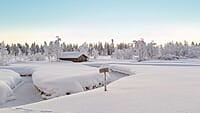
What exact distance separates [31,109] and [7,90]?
11.6 m

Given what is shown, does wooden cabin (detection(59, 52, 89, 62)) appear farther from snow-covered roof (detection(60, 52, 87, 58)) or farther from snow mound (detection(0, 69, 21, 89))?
snow mound (detection(0, 69, 21, 89))

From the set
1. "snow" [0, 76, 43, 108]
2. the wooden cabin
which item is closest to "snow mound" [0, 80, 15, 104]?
"snow" [0, 76, 43, 108]

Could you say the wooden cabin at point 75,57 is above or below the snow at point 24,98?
above

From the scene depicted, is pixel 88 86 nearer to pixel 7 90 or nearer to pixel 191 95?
pixel 7 90

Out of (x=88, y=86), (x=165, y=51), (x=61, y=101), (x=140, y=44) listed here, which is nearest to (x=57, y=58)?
(x=140, y=44)

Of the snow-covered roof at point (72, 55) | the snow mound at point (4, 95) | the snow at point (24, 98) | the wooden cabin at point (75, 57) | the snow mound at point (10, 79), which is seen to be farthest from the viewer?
the snow-covered roof at point (72, 55)

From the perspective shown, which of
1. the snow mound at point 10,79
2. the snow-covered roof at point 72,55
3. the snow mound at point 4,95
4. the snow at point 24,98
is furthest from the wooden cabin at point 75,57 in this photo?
the snow mound at point 4,95

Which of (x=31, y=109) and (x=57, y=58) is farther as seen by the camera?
(x=57, y=58)

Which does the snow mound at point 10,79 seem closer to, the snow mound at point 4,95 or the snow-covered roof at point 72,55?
the snow mound at point 4,95

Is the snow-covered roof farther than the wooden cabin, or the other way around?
the snow-covered roof

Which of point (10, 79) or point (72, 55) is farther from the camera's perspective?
point (72, 55)

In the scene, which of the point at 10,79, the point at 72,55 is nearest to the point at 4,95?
the point at 10,79

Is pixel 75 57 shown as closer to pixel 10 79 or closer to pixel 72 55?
pixel 72 55

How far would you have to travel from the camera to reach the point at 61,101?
12555 mm
